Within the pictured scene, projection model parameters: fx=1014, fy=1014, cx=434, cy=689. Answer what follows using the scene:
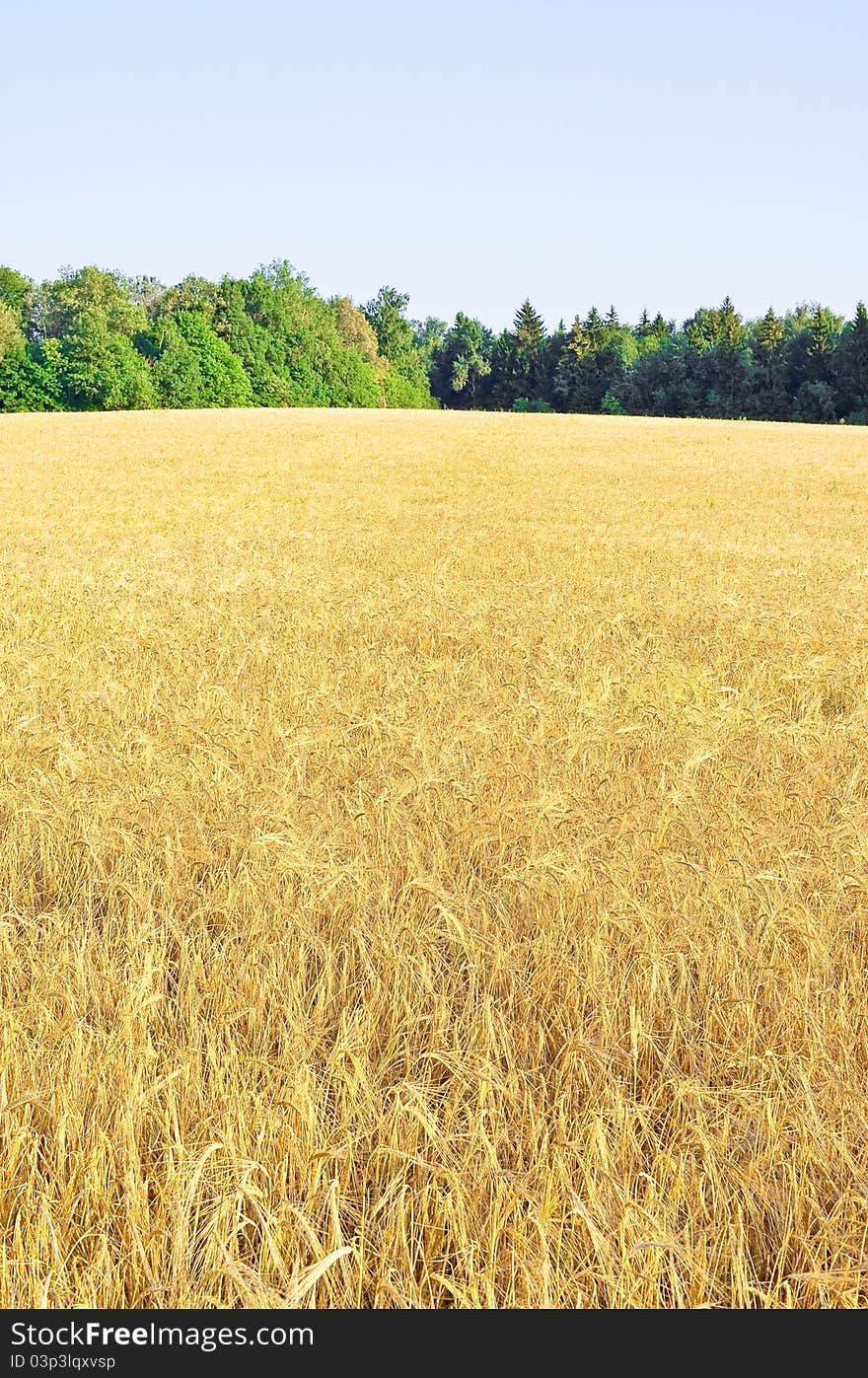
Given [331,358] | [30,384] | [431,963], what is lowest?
[431,963]

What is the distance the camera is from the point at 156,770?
4.66m

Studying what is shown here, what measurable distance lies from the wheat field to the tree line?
225 feet

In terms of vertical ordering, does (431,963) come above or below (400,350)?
below

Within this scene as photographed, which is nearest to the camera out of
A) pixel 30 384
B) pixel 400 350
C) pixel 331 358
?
pixel 30 384

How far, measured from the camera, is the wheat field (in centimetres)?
206

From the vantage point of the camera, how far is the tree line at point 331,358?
6938 centimetres

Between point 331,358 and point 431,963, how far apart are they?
9175 cm

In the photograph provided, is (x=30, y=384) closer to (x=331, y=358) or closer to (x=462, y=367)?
(x=331, y=358)

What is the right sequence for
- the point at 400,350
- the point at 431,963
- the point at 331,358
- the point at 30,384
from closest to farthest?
the point at 431,963 < the point at 30,384 < the point at 331,358 < the point at 400,350

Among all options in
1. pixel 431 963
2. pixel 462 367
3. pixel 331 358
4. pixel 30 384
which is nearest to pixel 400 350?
pixel 462 367

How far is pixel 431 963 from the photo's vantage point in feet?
10.3

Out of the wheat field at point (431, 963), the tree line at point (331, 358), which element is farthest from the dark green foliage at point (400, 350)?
the wheat field at point (431, 963)
